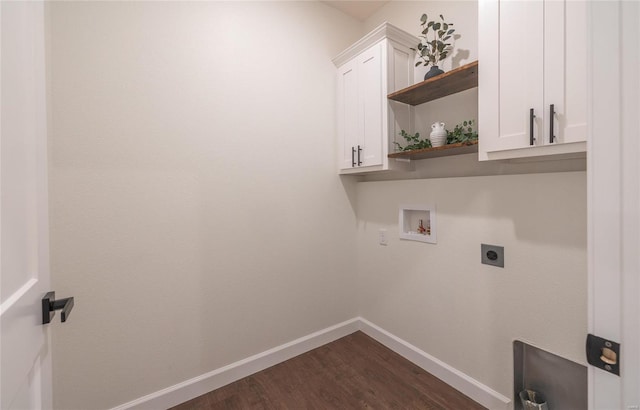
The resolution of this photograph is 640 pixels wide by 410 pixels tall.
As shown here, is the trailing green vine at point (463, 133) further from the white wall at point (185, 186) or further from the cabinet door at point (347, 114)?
the white wall at point (185, 186)

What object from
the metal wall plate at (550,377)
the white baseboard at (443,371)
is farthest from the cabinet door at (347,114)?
the metal wall plate at (550,377)

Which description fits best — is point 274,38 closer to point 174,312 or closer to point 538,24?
point 538,24

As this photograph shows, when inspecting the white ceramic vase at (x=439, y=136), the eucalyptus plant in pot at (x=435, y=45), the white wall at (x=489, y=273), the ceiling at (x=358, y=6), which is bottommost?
the white wall at (x=489, y=273)

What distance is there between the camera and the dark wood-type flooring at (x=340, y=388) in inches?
63.6

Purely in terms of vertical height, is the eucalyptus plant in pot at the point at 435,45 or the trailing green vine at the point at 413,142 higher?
the eucalyptus plant in pot at the point at 435,45

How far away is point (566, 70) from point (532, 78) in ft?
0.37

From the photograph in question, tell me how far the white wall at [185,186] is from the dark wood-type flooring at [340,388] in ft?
0.66

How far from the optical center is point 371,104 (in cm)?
196

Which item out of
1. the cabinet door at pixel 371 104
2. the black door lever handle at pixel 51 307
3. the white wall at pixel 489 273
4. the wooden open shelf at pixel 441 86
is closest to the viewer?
the black door lever handle at pixel 51 307

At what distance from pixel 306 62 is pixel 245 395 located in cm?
256

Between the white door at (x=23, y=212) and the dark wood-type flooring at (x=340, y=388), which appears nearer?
the white door at (x=23, y=212)

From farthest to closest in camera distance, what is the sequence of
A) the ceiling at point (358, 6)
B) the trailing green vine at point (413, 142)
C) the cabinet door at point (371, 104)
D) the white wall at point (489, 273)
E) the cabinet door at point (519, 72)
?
the ceiling at point (358, 6)
the cabinet door at point (371, 104)
the trailing green vine at point (413, 142)
the white wall at point (489, 273)
the cabinet door at point (519, 72)

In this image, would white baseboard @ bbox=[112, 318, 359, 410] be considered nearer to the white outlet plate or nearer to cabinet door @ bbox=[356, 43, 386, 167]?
the white outlet plate

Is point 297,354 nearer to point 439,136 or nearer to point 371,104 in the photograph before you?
point 439,136
